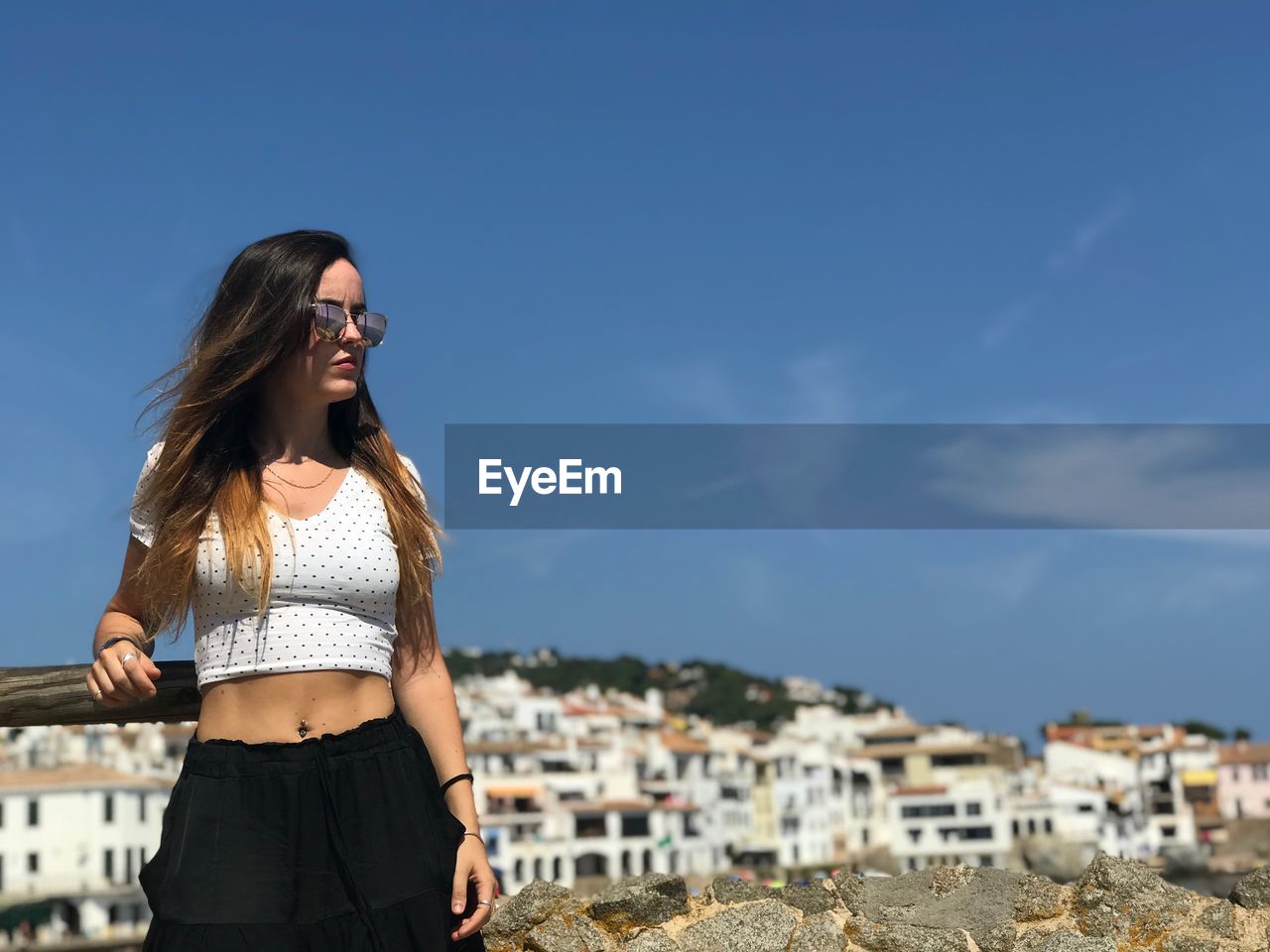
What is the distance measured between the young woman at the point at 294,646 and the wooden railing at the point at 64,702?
0.67 metres

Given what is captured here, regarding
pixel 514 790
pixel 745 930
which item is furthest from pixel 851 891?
pixel 514 790

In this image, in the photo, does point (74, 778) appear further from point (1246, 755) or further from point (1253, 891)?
point (1253, 891)

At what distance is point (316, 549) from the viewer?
262cm

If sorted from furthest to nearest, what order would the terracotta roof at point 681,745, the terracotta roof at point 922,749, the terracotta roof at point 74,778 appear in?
the terracotta roof at point 922,749 → the terracotta roof at point 681,745 → the terracotta roof at point 74,778

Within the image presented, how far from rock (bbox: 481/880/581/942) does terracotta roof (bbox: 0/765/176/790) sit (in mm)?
75297

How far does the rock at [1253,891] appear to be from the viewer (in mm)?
3953

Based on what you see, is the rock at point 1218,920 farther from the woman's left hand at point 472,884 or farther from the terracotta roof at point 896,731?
the terracotta roof at point 896,731

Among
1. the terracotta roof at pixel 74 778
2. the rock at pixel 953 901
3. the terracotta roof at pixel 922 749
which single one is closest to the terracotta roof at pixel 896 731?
the terracotta roof at pixel 922 749

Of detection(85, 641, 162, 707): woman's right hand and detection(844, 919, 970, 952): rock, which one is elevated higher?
detection(85, 641, 162, 707): woman's right hand

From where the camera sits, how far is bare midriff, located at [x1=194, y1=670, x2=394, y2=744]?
2566 millimetres

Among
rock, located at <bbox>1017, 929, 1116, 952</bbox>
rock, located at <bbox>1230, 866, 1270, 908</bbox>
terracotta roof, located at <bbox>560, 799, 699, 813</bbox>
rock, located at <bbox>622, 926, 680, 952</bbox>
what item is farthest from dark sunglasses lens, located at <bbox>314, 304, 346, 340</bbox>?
terracotta roof, located at <bbox>560, 799, 699, 813</bbox>

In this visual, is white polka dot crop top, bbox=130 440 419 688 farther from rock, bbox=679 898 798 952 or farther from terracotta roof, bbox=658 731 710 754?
terracotta roof, bbox=658 731 710 754

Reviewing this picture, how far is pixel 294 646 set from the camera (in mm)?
2564

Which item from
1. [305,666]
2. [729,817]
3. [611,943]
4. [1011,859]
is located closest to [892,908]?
[611,943]
